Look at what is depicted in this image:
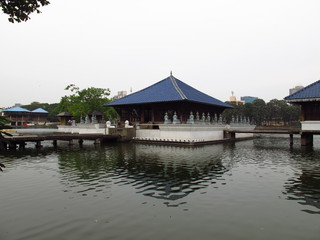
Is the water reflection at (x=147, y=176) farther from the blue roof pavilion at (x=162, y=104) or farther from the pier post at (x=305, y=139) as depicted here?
Result: the blue roof pavilion at (x=162, y=104)

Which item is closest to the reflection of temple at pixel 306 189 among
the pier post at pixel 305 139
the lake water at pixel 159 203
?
the lake water at pixel 159 203

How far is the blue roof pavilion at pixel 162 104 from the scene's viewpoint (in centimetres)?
3378

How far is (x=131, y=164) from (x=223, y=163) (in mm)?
5709

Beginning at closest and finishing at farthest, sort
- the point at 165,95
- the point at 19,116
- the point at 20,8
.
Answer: the point at 20,8 → the point at 165,95 → the point at 19,116

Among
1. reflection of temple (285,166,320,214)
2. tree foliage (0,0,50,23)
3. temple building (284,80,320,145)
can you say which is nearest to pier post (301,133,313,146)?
temple building (284,80,320,145)

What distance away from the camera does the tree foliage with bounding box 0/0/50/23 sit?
655 centimetres

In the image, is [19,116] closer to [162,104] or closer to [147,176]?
[162,104]

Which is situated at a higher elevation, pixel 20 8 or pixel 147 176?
pixel 20 8

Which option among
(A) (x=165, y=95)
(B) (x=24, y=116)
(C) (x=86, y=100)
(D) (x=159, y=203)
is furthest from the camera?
(B) (x=24, y=116)

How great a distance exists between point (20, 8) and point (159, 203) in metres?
6.90

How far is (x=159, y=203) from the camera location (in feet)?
Result: 27.5

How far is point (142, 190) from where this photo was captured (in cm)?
988

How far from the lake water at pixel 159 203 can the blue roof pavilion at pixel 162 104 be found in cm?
1996

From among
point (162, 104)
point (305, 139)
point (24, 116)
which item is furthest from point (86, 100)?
point (24, 116)
